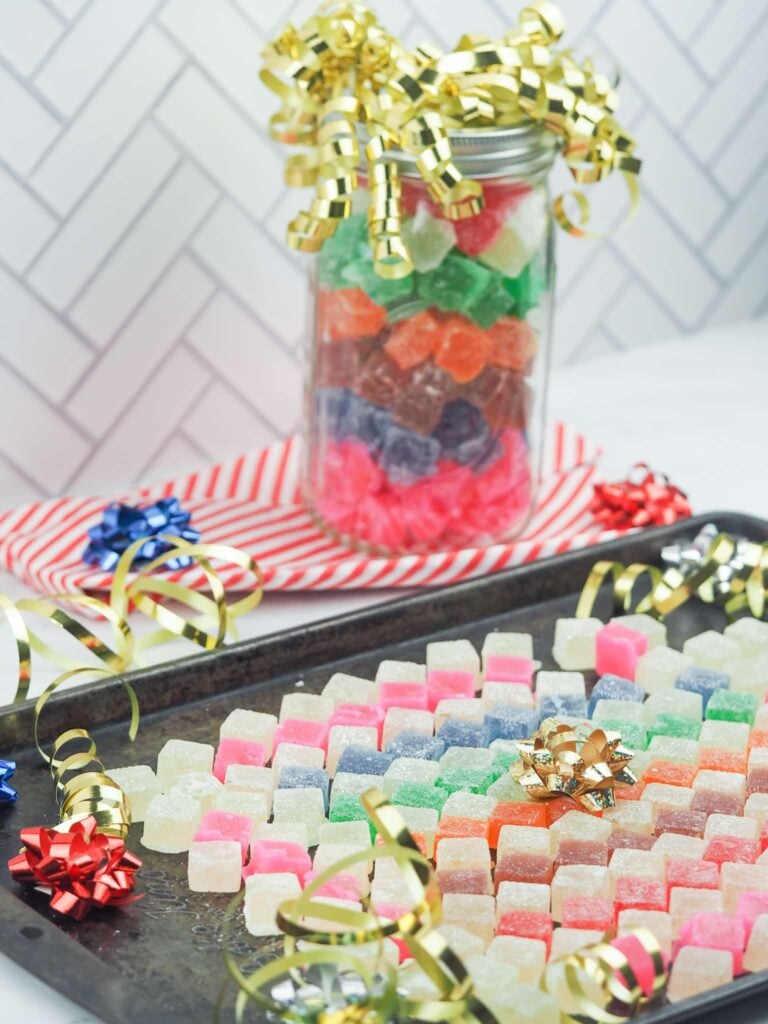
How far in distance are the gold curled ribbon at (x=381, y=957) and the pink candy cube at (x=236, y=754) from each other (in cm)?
21

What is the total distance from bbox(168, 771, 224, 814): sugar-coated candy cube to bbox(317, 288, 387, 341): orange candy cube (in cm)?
→ 41

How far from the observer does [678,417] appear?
5.66 feet

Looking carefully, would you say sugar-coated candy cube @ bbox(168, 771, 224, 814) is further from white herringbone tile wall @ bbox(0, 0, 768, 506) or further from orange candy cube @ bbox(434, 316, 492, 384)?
white herringbone tile wall @ bbox(0, 0, 768, 506)

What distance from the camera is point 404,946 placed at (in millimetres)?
867

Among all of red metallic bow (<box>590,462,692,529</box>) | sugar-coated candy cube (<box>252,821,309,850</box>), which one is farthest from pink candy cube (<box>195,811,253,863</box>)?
red metallic bow (<box>590,462,692,529</box>)

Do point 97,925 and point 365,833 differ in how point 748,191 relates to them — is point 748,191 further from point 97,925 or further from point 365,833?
point 97,925

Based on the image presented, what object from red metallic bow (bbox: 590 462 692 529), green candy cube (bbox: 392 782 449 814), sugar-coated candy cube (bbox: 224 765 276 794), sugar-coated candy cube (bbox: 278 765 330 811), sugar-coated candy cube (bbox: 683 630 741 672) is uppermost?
sugar-coated candy cube (bbox: 224 765 276 794)

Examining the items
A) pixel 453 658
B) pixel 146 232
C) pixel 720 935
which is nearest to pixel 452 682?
pixel 453 658

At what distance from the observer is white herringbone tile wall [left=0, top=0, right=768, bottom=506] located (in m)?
1.41

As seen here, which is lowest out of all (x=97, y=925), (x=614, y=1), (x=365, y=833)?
(x=614, y=1)

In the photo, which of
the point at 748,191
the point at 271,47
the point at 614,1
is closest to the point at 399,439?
the point at 271,47

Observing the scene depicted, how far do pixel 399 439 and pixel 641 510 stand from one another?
25 centimetres

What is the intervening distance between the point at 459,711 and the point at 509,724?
4cm

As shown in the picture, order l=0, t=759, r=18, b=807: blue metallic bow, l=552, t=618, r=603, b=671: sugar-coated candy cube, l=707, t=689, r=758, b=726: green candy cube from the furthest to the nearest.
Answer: l=552, t=618, r=603, b=671: sugar-coated candy cube → l=707, t=689, r=758, b=726: green candy cube → l=0, t=759, r=18, b=807: blue metallic bow
